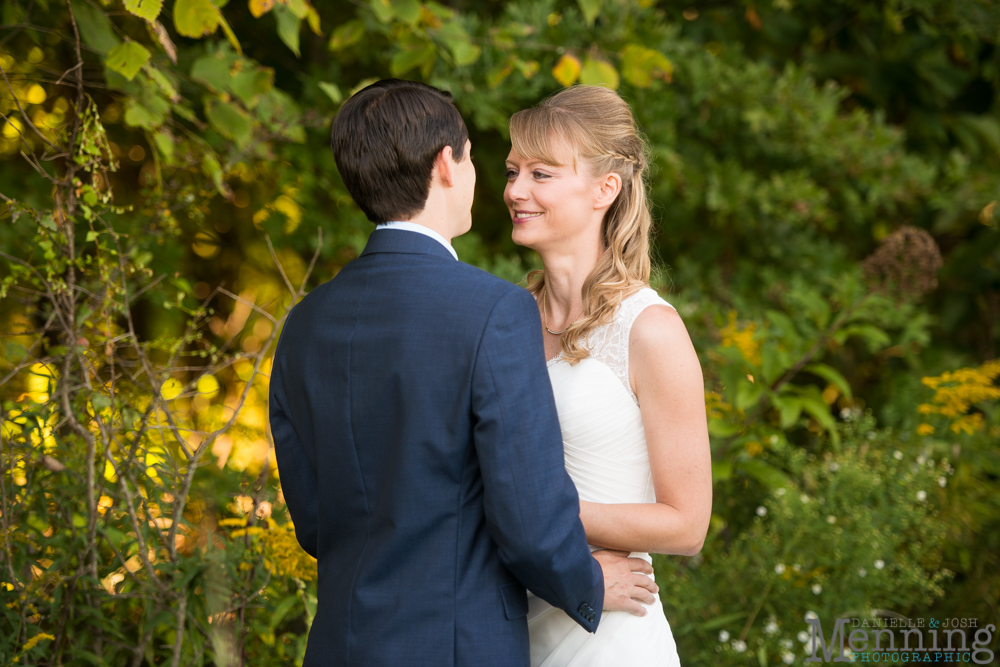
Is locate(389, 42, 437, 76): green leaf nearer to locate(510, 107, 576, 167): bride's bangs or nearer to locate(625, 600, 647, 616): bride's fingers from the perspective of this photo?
locate(510, 107, 576, 167): bride's bangs

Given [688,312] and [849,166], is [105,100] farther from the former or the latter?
[849,166]

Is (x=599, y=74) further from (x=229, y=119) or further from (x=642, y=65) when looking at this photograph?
(x=229, y=119)

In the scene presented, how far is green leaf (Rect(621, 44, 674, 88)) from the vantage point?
2.93 meters

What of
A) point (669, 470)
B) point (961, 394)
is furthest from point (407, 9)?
point (961, 394)

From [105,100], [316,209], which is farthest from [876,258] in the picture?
[105,100]

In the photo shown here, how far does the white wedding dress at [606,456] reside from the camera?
5.49 feet

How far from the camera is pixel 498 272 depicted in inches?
134

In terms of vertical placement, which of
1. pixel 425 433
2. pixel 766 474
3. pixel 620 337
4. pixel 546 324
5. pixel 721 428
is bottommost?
pixel 766 474

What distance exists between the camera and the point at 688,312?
3.71 metres

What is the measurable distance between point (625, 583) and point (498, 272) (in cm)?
199

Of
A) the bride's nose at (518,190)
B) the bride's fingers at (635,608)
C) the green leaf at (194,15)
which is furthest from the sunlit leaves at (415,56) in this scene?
the bride's fingers at (635,608)

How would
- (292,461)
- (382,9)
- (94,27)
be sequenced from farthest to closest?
(382,9) → (94,27) → (292,461)

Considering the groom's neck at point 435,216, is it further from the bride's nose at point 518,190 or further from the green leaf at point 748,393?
the green leaf at point 748,393

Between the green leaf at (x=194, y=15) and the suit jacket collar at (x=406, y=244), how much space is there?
43.8 inches
